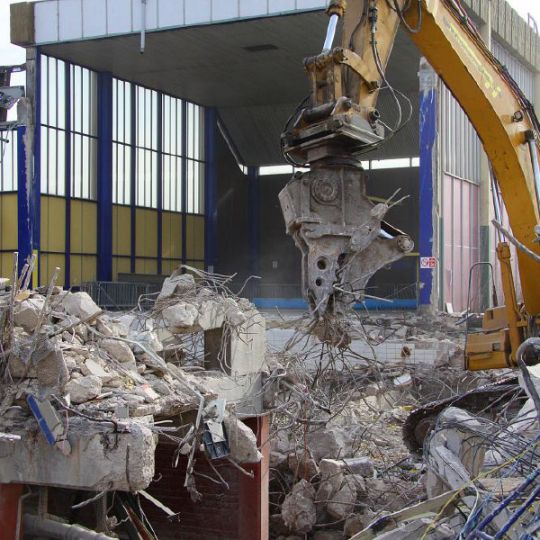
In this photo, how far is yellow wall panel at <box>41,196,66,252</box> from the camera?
82.0 ft

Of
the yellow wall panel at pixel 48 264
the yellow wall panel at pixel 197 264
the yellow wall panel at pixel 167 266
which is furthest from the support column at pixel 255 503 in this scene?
the yellow wall panel at pixel 197 264

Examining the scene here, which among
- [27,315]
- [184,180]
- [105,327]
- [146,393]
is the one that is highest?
[184,180]

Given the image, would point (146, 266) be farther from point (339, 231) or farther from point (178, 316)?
point (339, 231)

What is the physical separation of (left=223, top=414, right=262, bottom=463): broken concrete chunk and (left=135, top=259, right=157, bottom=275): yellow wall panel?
21.8m

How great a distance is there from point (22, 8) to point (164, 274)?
414 inches

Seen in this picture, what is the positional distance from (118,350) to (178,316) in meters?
1.41

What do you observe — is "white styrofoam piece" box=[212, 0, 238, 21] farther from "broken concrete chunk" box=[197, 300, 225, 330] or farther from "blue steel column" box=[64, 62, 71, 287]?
"broken concrete chunk" box=[197, 300, 225, 330]

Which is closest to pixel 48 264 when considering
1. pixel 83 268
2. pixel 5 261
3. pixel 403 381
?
pixel 5 261

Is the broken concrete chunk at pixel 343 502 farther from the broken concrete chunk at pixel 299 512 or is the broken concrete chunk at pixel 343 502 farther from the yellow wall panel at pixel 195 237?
the yellow wall panel at pixel 195 237

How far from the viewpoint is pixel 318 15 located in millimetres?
21469

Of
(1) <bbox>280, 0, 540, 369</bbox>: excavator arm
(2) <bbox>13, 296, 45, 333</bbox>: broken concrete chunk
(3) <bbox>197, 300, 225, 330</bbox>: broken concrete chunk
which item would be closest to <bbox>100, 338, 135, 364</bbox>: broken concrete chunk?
(2) <bbox>13, 296, 45, 333</bbox>: broken concrete chunk

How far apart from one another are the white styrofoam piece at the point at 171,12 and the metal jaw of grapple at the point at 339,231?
56.6 ft

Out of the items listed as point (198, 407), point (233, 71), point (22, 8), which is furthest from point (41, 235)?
point (198, 407)

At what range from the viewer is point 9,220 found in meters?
25.1
